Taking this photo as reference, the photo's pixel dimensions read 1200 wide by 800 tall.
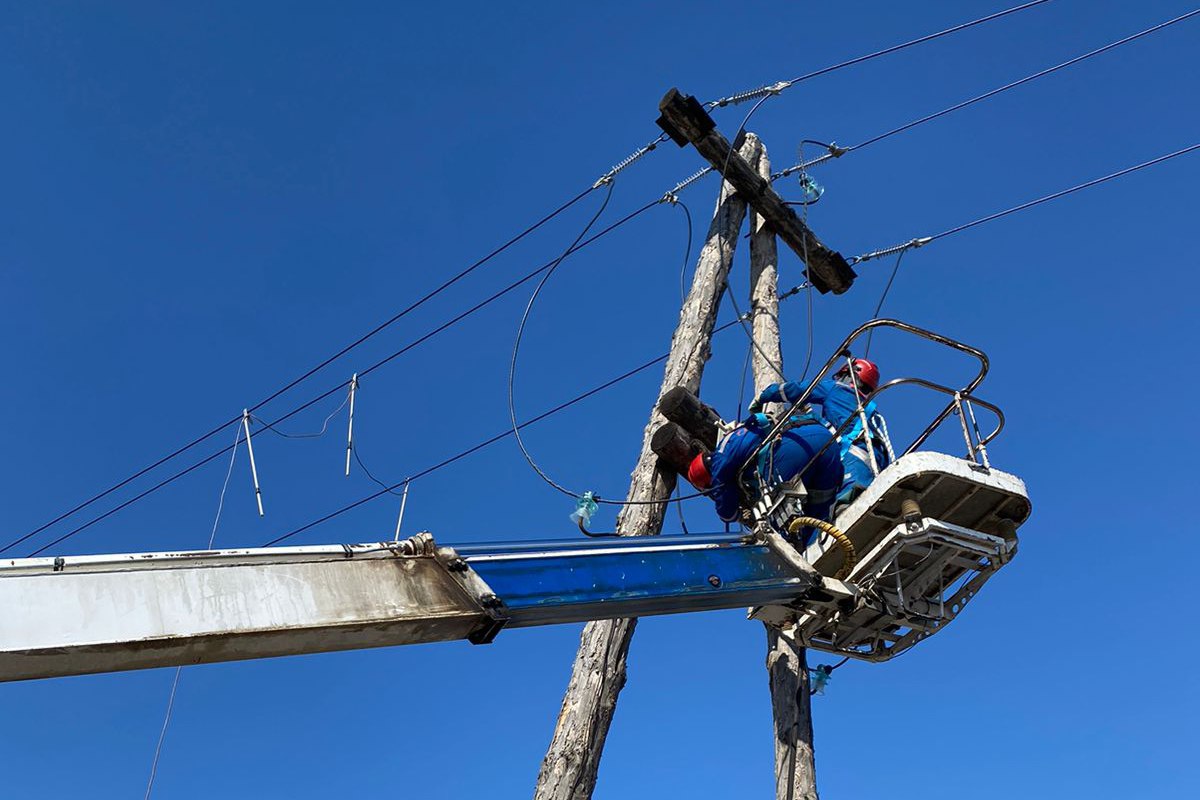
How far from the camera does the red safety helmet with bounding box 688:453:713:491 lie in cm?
793

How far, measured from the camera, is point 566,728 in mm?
6922

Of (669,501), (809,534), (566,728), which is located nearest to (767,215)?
(669,501)

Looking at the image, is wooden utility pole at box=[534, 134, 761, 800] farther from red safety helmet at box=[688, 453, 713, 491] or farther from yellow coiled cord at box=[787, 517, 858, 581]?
yellow coiled cord at box=[787, 517, 858, 581]

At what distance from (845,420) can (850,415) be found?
0.19 ft

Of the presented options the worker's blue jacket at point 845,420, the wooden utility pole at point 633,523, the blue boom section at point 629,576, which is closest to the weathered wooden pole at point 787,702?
the wooden utility pole at point 633,523

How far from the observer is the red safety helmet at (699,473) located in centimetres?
793

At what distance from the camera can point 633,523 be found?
314 inches

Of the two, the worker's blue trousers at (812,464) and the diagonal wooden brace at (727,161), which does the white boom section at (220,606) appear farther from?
the diagonal wooden brace at (727,161)

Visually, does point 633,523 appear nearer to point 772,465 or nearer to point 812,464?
point 772,465

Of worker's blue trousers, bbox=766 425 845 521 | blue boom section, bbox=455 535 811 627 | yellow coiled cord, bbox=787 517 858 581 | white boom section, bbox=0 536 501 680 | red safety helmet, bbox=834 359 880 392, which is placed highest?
red safety helmet, bbox=834 359 880 392

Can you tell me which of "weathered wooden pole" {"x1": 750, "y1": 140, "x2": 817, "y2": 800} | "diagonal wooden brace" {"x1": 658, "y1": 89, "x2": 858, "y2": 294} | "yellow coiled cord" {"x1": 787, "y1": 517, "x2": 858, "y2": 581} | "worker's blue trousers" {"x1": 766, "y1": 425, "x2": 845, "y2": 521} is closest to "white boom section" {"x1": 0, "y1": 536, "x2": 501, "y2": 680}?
"yellow coiled cord" {"x1": 787, "y1": 517, "x2": 858, "y2": 581}

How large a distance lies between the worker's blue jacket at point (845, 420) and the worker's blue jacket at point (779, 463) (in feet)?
0.30

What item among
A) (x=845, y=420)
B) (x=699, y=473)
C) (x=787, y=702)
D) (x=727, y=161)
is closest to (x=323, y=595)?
(x=845, y=420)

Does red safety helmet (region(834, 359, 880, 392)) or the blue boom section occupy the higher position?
red safety helmet (region(834, 359, 880, 392))
